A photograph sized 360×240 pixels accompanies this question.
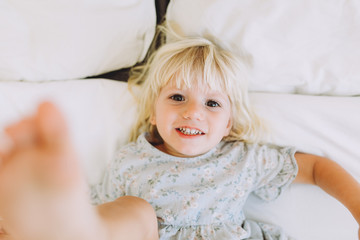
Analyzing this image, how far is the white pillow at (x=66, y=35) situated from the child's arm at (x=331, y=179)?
0.60m

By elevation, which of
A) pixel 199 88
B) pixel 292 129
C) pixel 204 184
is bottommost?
pixel 204 184

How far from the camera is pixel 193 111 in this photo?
2.60 feet

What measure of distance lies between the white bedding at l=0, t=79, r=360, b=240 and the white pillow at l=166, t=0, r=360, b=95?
0.19 ft

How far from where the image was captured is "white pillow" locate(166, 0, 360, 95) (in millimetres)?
815

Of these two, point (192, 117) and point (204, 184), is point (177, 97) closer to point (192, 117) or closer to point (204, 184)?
point (192, 117)

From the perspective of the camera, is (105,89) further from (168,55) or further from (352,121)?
(352,121)

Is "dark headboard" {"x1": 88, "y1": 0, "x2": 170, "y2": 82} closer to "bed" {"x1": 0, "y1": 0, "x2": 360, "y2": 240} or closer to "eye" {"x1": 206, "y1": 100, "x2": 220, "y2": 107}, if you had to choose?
"bed" {"x1": 0, "y1": 0, "x2": 360, "y2": 240}

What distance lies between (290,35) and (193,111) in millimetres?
324

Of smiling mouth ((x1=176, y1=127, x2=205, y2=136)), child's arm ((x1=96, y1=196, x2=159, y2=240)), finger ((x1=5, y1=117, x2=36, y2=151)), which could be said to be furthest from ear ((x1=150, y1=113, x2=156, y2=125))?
finger ((x1=5, y1=117, x2=36, y2=151))

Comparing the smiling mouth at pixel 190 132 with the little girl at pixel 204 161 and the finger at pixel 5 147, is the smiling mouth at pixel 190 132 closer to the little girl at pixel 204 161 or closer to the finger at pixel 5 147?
the little girl at pixel 204 161

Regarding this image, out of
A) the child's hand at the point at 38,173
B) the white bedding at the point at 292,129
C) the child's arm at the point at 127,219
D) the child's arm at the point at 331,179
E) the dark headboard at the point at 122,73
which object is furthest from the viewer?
the dark headboard at the point at 122,73

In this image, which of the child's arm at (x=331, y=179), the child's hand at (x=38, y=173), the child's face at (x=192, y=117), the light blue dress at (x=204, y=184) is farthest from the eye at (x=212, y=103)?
the child's hand at (x=38, y=173)

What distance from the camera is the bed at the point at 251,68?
84 cm

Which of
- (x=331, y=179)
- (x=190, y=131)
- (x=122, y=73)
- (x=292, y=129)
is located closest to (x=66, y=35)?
(x=122, y=73)
